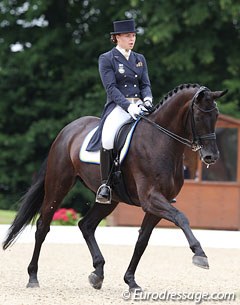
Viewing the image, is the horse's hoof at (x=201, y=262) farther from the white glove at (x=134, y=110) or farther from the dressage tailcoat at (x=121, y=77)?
the dressage tailcoat at (x=121, y=77)

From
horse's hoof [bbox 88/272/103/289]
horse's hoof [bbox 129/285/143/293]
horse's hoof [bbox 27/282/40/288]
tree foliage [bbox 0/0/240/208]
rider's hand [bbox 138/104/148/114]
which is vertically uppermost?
rider's hand [bbox 138/104/148/114]

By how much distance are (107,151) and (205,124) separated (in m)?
1.29

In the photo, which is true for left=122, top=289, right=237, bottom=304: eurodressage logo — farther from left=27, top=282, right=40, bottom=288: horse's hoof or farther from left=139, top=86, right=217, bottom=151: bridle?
left=139, top=86, right=217, bottom=151: bridle

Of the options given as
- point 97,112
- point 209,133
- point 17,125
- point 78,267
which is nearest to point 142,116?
point 209,133

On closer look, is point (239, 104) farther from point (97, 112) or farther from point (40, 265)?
point (40, 265)

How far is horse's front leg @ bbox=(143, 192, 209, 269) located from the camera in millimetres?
7469

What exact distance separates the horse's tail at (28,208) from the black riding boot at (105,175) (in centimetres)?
129

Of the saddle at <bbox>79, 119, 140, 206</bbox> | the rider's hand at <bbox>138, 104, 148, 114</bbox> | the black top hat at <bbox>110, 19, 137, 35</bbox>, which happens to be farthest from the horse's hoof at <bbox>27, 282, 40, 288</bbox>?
the black top hat at <bbox>110, 19, 137, 35</bbox>

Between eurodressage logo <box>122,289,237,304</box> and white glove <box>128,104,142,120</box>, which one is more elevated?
white glove <box>128,104,142,120</box>

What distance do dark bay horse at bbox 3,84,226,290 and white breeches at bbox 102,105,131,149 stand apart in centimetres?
29

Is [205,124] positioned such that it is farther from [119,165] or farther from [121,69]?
[121,69]

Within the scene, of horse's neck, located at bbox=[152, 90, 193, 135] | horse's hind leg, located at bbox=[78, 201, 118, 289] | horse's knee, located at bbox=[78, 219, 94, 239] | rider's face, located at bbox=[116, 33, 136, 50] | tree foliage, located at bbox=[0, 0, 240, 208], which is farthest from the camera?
tree foliage, located at bbox=[0, 0, 240, 208]

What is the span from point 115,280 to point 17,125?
16.8 m

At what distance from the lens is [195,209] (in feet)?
57.3
